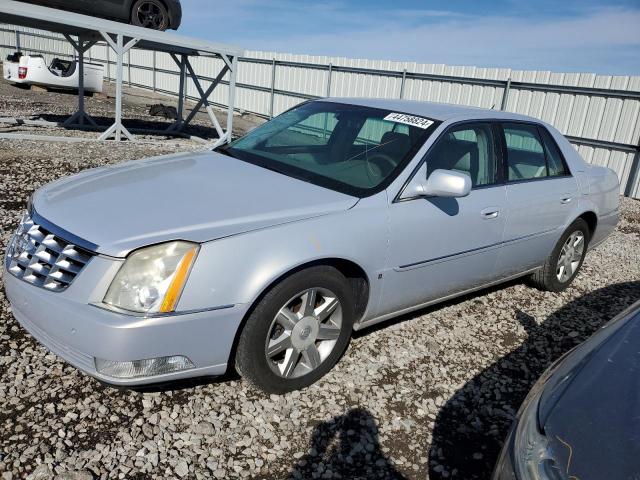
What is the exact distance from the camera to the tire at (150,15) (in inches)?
425

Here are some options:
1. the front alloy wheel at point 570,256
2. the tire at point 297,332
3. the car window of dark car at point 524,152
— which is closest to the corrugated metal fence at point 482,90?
the front alloy wheel at point 570,256

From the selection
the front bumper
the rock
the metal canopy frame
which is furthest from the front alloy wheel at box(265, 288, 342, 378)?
the metal canopy frame

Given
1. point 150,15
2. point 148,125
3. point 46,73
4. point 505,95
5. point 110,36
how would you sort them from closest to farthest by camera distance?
point 110,36, point 150,15, point 505,95, point 148,125, point 46,73

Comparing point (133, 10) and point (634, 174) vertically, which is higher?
point (133, 10)

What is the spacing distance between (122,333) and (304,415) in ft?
3.54

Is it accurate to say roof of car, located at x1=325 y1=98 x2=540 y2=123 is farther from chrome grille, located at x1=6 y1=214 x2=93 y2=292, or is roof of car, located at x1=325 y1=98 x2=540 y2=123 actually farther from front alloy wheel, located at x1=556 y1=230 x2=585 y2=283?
chrome grille, located at x1=6 y1=214 x2=93 y2=292

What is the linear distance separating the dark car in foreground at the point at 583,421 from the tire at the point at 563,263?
259 cm

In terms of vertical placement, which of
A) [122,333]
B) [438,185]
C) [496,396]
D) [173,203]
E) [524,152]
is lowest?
[496,396]

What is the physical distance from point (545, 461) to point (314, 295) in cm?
147

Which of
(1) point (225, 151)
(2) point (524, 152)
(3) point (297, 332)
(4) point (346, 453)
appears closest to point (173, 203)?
(3) point (297, 332)

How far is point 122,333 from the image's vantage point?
7.33 feet

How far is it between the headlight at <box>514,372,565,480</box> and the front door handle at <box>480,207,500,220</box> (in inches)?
76.0

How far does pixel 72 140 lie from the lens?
982 centimetres

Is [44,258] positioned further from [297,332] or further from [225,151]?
[225,151]
